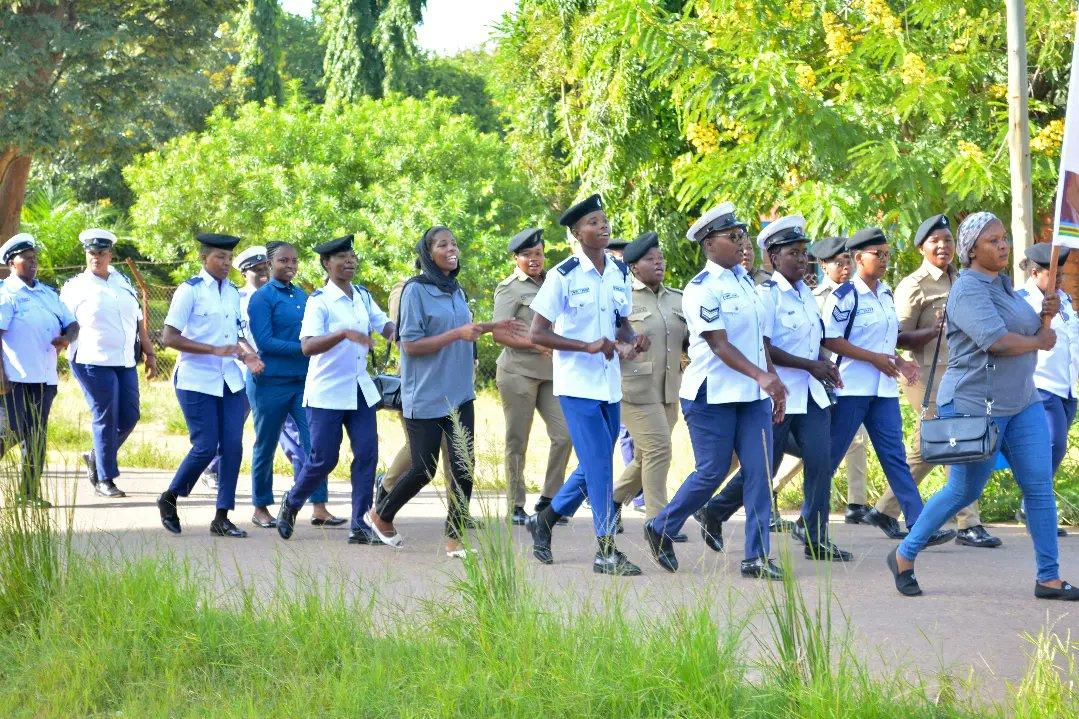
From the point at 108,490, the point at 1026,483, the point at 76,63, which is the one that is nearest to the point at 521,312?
the point at 108,490

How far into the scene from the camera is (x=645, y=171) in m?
22.4

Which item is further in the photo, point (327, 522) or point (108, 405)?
point (108, 405)

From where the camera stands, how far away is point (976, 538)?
9.20m

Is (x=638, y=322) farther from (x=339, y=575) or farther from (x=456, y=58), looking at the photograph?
(x=456, y=58)

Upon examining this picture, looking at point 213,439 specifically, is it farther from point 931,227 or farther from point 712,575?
point 931,227

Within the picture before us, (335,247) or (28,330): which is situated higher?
(335,247)

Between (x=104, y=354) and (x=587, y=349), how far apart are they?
5.13m

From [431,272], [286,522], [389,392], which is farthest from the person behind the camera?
[389,392]

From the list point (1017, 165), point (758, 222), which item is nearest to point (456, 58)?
point (758, 222)

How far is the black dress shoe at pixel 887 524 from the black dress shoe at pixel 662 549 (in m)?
2.16

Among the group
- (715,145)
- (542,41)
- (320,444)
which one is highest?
(542,41)

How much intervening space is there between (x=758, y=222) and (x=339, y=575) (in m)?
11.1

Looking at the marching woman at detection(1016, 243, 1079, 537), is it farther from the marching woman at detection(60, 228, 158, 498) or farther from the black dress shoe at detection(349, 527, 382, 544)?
the marching woman at detection(60, 228, 158, 498)

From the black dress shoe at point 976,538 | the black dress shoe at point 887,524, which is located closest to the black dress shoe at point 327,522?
the black dress shoe at point 887,524
